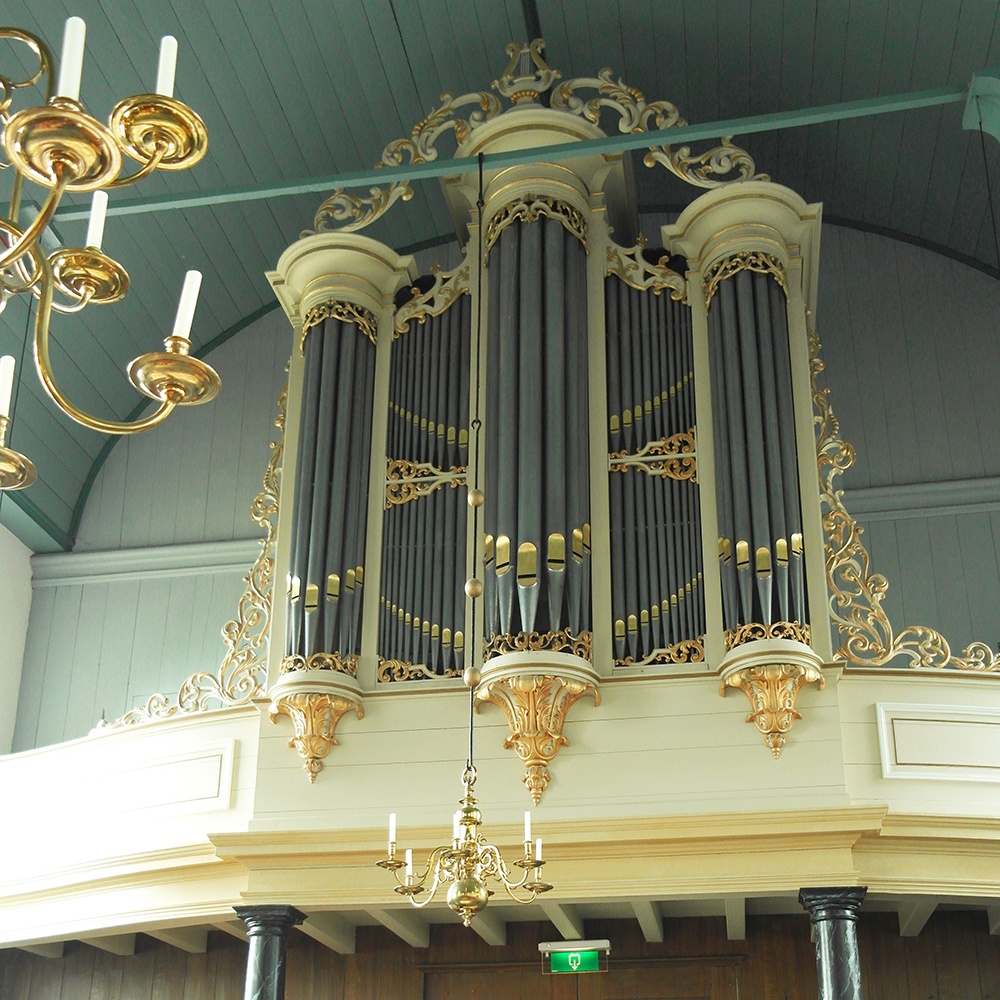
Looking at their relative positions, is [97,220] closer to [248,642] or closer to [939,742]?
[248,642]

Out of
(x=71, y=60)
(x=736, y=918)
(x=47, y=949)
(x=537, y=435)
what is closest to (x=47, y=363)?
(x=71, y=60)

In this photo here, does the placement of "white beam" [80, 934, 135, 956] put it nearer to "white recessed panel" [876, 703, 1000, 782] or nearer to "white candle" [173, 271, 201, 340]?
"white recessed panel" [876, 703, 1000, 782]

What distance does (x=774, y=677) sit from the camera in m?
7.44

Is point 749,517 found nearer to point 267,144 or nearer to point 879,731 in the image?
point 879,731

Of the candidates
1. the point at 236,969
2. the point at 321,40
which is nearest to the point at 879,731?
the point at 236,969

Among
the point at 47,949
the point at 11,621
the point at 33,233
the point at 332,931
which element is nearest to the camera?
the point at 33,233

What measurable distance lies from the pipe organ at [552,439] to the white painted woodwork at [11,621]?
3.34 metres

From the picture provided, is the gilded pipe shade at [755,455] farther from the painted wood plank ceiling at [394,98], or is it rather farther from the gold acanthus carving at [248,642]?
the gold acanthus carving at [248,642]

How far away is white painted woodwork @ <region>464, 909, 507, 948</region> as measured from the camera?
8438mm

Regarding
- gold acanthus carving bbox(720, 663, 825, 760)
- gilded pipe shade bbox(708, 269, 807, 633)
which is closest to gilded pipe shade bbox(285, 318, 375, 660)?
gilded pipe shade bbox(708, 269, 807, 633)

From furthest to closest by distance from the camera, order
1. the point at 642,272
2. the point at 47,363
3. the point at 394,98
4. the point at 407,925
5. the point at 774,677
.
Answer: the point at 394,98, the point at 642,272, the point at 407,925, the point at 774,677, the point at 47,363

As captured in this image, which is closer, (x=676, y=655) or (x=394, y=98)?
(x=676, y=655)

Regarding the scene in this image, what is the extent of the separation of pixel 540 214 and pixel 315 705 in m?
3.26

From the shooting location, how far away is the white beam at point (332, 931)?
848 cm
